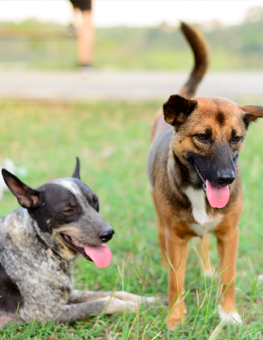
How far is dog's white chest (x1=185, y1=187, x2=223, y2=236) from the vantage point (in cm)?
274

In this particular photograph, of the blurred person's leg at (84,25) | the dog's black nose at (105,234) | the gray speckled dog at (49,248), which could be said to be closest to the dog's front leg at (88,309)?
the gray speckled dog at (49,248)

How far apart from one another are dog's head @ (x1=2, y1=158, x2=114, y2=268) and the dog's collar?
0.03 metres

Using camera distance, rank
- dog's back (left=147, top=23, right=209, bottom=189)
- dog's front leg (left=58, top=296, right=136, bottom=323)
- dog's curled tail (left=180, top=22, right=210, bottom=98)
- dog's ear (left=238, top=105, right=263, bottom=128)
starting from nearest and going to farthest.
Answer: dog's ear (left=238, top=105, right=263, bottom=128)
dog's front leg (left=58, top=296, right=136, bottom=323)
dog's back (left=147, top=23, right=209, bottom=189)
dog's curled tail (left=180, top=22, right=210, bottom=98)

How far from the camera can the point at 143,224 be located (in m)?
4.40

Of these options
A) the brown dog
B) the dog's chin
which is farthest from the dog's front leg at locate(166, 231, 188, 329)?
→ the dog's chin

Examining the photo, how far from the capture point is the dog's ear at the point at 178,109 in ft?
8.17

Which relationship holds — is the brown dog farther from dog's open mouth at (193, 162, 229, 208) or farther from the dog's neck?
the dog's neck

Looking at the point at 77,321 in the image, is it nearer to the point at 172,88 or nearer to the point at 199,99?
the point at 199,99

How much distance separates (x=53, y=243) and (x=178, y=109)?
133 cm

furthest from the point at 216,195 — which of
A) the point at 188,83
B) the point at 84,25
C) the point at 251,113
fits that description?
the point at 84,25

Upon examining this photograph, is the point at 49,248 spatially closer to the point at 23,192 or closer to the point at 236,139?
the point at 23,192

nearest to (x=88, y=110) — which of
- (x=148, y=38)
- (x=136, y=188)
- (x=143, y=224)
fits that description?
(x=136, y=188)

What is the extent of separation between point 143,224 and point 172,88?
610 centimetres

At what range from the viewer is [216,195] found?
2.50 metres
